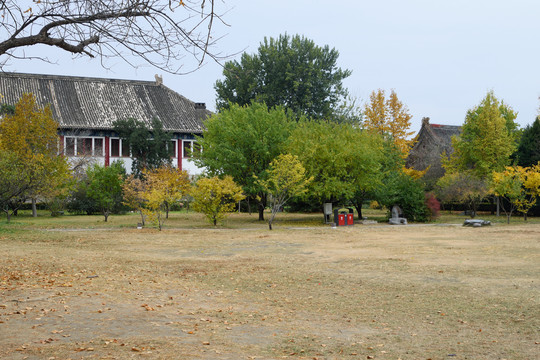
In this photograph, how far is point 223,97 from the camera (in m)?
50.0

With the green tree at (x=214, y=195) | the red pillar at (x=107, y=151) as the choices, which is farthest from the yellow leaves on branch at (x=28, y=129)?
the green tree at (x=214, y=195)

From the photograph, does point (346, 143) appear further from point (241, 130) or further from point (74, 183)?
point (74, 183)

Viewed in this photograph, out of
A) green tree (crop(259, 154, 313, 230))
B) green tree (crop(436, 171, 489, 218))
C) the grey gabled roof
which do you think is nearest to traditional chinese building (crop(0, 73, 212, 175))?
the grey gabled roof

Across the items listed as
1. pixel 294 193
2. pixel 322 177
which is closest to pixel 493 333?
pixel 294 193

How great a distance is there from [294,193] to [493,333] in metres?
21.0

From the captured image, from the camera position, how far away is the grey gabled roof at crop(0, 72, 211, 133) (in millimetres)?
44531

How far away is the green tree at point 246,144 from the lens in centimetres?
3222

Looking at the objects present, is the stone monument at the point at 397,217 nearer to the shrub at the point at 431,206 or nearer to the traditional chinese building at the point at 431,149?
the shrub at the point at 431,206

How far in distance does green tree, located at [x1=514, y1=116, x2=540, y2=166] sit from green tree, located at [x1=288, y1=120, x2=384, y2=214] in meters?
14.4

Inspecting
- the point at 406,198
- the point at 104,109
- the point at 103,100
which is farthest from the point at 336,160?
the point at 103,100

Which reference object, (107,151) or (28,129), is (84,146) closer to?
(107,151)

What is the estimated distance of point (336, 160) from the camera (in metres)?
31.1

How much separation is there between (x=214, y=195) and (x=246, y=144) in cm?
495

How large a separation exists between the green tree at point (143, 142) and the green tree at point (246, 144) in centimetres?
1168
